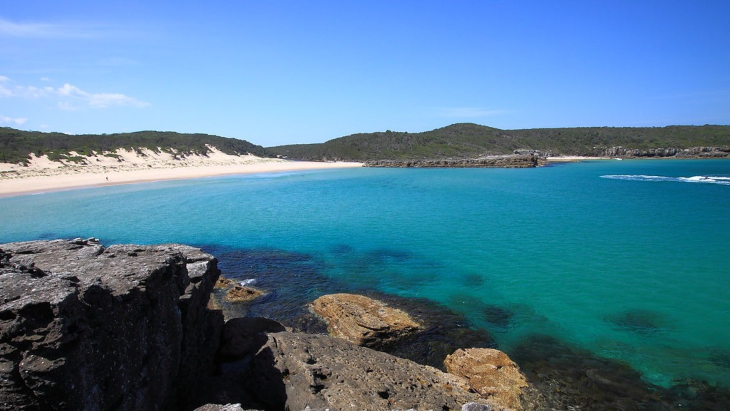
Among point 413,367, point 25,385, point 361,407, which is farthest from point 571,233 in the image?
point 25,385

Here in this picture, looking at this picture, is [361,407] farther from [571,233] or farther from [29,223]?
[29,223]

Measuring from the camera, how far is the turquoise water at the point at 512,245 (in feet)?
40.7

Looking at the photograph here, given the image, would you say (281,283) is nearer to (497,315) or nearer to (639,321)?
(497,315)

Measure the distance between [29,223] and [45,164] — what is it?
42.4 metres

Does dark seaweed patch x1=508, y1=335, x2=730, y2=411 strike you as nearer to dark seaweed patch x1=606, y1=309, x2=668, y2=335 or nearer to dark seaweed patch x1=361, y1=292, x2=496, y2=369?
dark seaweed patch x1=361, y1=292, x2=496, y2=369

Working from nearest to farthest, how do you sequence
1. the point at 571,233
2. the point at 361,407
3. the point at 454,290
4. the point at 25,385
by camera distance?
the point at 25,385 < the point at 361,407 < the point at 454,290 < the point at 571,233

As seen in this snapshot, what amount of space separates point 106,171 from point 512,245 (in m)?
69.8

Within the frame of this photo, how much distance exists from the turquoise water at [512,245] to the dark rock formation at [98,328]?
8.64 meters

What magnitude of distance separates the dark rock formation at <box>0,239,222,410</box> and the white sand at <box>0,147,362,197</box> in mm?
50818

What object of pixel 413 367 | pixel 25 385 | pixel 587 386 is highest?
pixel 25 385

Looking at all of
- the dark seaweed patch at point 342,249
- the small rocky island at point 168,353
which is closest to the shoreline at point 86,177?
the dark seaweed patch at point 342,249

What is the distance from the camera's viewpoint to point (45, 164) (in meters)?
60.6

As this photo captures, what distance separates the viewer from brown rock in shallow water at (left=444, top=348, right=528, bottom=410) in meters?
8.73

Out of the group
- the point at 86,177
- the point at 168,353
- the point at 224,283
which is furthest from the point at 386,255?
the point at 86,177
